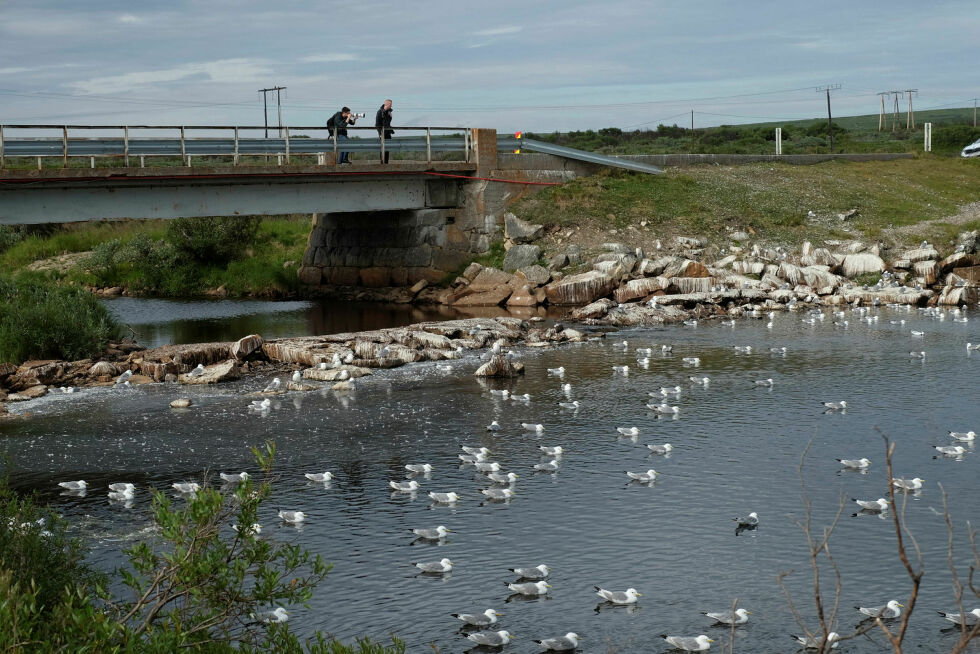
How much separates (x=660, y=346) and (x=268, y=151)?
18.6 m

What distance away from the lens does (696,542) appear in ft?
52.6

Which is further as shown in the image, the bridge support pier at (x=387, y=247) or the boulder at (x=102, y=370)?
the bridge support pier at (x=387, y=247)

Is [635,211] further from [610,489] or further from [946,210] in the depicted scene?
[610,489]

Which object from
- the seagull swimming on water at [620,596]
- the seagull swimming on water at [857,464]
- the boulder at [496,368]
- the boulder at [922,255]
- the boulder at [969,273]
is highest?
the boulder at [922,255]

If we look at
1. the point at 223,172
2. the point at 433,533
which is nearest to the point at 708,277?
the point at 223,172

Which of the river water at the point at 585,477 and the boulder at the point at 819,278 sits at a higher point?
the boulder at the point at 819,278

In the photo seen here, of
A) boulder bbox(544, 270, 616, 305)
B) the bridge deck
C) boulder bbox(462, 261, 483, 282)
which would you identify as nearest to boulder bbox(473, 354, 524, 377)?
boulder bbox(544, 270, 616, 305)

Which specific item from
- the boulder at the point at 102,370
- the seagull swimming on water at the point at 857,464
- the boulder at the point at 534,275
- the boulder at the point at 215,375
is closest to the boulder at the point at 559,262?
the boulder at the point at 534,275

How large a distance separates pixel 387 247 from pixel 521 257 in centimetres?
756

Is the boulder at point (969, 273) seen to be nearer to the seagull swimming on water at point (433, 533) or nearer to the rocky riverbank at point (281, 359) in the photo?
the rocky riverbank at point (281, 359)

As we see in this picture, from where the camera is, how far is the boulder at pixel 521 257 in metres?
A: 44.9

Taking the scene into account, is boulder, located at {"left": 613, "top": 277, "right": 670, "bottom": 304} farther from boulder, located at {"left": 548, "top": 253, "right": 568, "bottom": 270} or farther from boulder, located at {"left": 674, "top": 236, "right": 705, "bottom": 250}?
boulder, located at {"left": 674, "top": 236, "right": 705, "bottom": 250}

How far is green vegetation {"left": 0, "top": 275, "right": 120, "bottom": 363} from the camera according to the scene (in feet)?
96.5

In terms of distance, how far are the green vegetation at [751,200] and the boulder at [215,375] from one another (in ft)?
69.8
